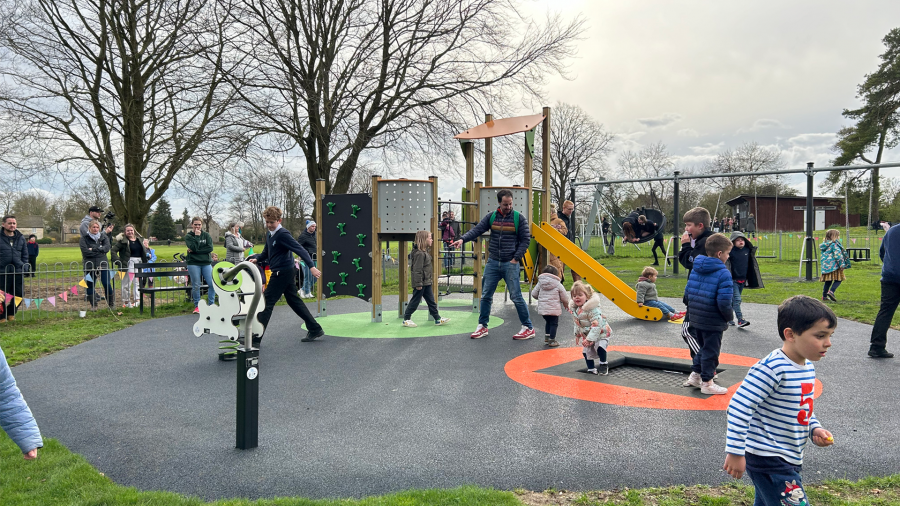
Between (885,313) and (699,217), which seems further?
(885,313)

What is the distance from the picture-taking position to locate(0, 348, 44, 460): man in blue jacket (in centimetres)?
296

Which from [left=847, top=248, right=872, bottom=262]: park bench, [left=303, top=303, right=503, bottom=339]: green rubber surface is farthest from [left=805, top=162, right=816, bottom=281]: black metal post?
[left=303, top=303, right=503, bottom=339]: green rubber surface

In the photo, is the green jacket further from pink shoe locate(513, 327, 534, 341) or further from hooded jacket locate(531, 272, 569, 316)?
hooded jacket locate(531, 272, 569, 316)

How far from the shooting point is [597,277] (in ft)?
35.4

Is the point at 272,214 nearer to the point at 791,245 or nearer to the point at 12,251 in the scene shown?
the point at 12,251

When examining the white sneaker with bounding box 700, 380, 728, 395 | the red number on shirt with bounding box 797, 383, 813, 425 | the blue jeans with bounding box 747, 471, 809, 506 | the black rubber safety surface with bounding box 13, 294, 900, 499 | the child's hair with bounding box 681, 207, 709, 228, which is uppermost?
the child's hair with bounding box 681, 207, 709, 228

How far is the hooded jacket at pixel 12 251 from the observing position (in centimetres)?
1098

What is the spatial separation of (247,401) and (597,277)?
305 inches

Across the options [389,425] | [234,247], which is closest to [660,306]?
[389,425]

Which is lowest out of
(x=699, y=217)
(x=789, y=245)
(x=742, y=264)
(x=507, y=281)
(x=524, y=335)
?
(x=524, y=335)

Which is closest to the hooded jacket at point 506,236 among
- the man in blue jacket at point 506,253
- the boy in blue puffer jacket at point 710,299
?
the man in blue jacket at point 506,253

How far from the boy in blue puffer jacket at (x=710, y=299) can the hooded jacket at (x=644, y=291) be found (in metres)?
4.98

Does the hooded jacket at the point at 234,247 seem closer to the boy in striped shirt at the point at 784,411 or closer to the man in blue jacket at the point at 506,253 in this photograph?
the man in blue jacket at the point at 506,253

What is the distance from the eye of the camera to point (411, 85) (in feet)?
69.2
